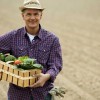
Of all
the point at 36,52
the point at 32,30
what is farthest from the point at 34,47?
the point at 32,30

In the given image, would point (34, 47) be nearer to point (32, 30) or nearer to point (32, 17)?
point (32, 30)

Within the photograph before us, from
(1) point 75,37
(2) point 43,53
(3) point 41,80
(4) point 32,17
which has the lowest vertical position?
(1) point 75,37

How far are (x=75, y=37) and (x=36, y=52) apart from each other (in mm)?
9996

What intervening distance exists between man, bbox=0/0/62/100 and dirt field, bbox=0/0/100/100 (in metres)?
3.62

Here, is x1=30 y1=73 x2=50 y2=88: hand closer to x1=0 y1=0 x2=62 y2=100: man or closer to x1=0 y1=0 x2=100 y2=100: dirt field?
x1=0 y1=0 x2=62 y2=100: man

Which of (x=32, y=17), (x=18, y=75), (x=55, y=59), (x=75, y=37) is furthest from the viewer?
(x=75, y=37)

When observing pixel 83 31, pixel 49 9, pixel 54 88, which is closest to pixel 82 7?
pixel 49 9

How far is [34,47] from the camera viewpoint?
3.89 meters

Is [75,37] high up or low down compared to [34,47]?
down

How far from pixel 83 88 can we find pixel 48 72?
4.35m

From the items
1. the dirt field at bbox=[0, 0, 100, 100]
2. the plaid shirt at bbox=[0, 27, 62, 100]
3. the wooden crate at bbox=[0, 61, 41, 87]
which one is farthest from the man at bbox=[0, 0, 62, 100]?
the dirt field at bbox=[0, 0, 100, 100]

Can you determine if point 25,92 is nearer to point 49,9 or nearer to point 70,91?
point 70,91

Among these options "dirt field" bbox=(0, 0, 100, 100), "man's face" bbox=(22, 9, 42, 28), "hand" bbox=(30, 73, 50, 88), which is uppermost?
"man's face" bbox=(22, 9, 42, 28)

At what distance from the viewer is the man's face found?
3.81 meters
